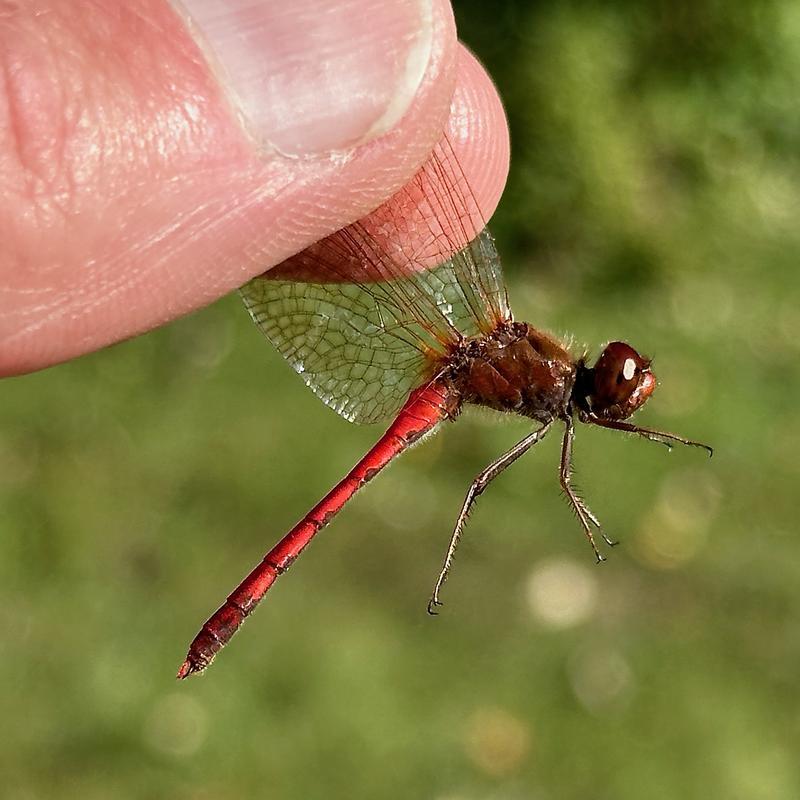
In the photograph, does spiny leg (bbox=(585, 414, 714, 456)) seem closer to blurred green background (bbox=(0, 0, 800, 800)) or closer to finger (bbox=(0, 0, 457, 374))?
finger (bbox=(0, 0, 457, 374))

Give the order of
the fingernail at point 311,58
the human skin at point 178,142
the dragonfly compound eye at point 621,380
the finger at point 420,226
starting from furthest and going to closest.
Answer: the finger at point 420,226 < the dragonfly compound eye at point 621,380 < the fingernail at point 311,58 < the human skin at point 178,142

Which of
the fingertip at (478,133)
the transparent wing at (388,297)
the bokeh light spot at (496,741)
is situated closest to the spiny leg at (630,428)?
the transparent wing at (388,297)

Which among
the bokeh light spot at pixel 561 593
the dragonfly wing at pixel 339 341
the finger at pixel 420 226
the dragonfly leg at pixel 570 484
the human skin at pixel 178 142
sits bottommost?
the bokeh light spot at pixel 561 593

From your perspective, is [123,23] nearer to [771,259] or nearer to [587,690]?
[587,690]

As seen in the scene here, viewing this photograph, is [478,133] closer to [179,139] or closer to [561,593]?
[179,139]

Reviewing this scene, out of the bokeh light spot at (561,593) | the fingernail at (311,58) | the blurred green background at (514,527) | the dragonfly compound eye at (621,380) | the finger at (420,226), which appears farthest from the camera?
the bokeh light spot at (561,593)

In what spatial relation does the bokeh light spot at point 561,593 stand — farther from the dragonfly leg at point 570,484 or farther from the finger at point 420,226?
the finger at point 420,226

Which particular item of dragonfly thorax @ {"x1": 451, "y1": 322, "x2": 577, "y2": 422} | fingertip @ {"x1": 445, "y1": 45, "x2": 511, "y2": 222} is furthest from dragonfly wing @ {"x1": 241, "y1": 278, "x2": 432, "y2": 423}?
fingertip @ {"x1": 445, "y1": 45, "x2": 511, "y2": 222}
